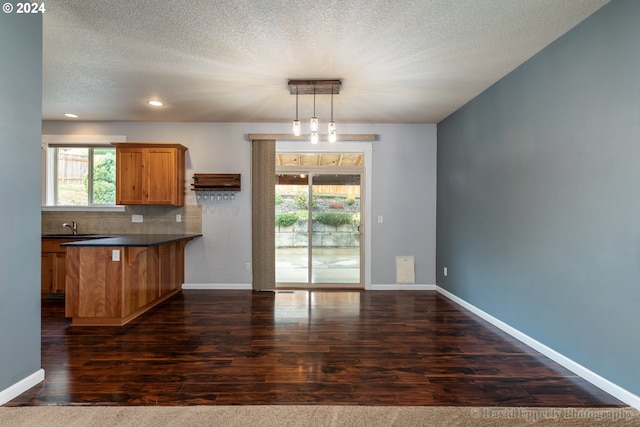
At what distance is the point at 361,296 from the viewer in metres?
4.55

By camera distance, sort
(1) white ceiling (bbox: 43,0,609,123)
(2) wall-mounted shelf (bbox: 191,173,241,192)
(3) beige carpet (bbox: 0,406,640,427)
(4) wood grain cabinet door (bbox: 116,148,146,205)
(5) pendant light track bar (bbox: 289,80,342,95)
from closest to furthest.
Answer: (3) beige carpet (bbox: 0,406,640,427), (1) white ceiling (bbox: 43,0,609,123), (5) pendant light track bar (bbox: 289,80,342,95), (4) wood grain cabinet door (bbox: 116,148,146,205), (2) wall-mounted shelf (bbox: 191,173,241,192)

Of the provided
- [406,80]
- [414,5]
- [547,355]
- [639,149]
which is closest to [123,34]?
Answer: [414,5]

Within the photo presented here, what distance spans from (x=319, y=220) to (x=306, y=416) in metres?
3.45

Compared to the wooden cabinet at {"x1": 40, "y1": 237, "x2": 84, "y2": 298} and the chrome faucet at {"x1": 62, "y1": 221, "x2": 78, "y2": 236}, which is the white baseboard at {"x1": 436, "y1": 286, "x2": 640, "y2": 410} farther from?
the chrome faucet at {"x1": 62, "y1": 221, "x2": 78, "y2": 236}

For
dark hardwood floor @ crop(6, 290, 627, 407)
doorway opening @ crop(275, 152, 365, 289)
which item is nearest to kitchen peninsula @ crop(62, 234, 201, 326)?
dark hardwood floor @ crop(6, 290, 627, 407)

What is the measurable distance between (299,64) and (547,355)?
11.3 feet

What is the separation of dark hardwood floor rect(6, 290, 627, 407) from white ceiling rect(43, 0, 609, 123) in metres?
2.67

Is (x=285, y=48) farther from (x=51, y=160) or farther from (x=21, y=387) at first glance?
(x=51, y=160)

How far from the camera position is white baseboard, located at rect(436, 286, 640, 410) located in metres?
1.94

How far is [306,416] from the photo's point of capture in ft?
5.95

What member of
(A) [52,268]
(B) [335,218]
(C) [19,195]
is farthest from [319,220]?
(A) [52,268]

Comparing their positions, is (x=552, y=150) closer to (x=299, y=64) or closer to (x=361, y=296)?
(x=299, y=64)

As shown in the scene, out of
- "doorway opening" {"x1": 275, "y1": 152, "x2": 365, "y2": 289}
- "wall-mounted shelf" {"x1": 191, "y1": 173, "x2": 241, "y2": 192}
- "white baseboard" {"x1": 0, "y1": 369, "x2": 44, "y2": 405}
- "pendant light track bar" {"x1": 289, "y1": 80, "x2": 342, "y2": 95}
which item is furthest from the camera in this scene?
"doorway opening" {"x1": 275, "y1": 152, "x2": 365, "y2": 289}

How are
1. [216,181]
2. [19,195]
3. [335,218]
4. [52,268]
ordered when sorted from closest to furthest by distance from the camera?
[19,195], [52,268], [216,181], [335,218]
